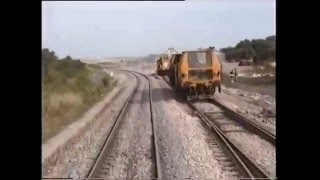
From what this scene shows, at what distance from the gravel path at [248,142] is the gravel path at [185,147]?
0.57 feet

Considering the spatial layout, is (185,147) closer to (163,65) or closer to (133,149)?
(133,149)

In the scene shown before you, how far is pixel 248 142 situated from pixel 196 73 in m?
0.75

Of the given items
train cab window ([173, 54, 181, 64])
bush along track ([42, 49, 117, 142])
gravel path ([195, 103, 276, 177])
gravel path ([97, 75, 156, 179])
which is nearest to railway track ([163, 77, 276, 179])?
gravel path ([195, 103, 276, 177])

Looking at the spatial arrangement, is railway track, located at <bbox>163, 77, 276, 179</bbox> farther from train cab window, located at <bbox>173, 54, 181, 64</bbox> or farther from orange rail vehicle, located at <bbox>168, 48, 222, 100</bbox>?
train cab window, located at <bbox>173, 54, 181, 64</bbox>

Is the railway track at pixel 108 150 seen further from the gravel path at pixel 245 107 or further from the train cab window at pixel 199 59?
the gravel path at pixel 245 107

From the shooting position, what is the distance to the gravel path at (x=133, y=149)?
341cm

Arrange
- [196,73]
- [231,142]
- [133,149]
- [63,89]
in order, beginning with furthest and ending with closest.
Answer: [196,73] < [231,142] < [133,149] < [63,89]

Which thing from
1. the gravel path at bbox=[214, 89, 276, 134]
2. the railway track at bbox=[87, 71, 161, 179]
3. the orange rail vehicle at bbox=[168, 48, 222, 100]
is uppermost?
the orange rail vehicle at bbox=[168, 48, 222, 100]

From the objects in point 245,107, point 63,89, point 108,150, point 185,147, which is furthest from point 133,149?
point 245,107

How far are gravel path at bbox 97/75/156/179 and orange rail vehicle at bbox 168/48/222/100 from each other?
1.07ft

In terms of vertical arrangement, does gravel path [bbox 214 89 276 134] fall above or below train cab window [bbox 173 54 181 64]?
below

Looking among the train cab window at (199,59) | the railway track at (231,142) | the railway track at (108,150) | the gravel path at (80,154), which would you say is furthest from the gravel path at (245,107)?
the gravel path at (80,154)

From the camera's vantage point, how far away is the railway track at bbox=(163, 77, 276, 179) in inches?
131

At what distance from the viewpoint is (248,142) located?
3592mm
